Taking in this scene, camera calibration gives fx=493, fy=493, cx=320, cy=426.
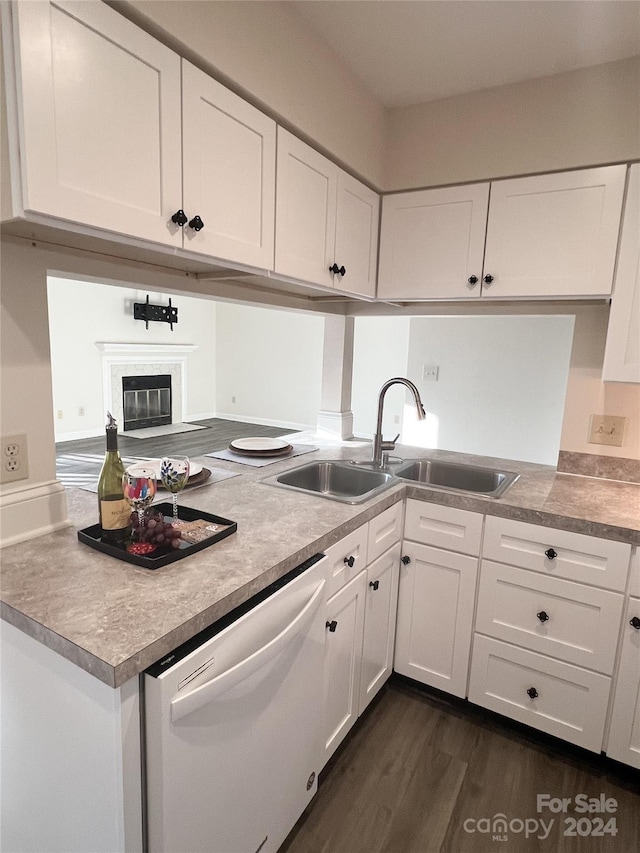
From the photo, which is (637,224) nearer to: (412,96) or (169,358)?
(412,96)

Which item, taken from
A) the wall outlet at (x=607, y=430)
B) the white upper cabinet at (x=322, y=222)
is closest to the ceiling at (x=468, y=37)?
the white upper cabinet at (x=322, y=222)

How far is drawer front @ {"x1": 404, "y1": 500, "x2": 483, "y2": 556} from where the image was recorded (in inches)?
70.7

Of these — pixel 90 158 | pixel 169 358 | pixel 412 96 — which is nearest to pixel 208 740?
pixel 90 158

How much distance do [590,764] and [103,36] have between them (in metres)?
2.53

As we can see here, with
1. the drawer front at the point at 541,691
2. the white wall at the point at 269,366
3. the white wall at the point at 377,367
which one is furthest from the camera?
the white wall at the point at 269,366

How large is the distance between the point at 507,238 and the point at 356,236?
58 centimetres

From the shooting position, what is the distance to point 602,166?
172 centimetres

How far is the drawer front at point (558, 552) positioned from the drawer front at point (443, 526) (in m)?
0.05

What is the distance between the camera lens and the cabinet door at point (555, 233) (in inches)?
67.9

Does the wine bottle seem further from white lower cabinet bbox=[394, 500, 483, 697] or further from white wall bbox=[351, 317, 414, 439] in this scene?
white wall bbox=[351, 317, 414, 439]

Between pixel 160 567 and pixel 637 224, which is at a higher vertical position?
pixel 637 224

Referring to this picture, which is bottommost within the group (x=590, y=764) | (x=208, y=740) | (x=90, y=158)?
(x=590, y=764)

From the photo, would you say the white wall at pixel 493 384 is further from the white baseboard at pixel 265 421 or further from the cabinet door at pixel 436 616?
the white baseboard at pixel 265 421

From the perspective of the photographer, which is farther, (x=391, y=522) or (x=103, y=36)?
(x=391, y=522)
